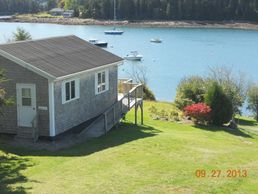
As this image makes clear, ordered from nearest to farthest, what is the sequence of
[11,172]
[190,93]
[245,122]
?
[11,172] → [190,93] → [245,122]

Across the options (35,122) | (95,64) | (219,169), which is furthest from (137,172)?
(95,64)

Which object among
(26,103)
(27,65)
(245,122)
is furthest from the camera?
(245,122)

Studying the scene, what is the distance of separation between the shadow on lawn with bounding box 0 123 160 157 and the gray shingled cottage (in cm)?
142

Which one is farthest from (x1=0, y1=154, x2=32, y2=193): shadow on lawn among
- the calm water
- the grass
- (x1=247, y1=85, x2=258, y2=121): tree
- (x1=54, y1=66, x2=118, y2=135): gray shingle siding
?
the calm water

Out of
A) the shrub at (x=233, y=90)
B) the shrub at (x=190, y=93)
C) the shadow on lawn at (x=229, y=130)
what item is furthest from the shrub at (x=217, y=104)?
the shrub at (x=233, y=90)

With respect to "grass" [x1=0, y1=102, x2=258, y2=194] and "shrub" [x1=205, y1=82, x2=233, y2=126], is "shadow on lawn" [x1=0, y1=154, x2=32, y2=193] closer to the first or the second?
"grass" [x1=0, y1=102, x2=258, y2=194]

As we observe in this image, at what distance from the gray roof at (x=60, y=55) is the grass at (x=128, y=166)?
3438 mm

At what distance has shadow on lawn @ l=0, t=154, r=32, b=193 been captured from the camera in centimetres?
1310

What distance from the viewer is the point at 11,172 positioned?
1550 centimetres

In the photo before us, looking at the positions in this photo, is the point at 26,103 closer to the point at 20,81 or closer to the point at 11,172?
the point at 20,81

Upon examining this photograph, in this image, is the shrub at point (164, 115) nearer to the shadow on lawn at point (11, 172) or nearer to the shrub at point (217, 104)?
the shrub at point (217, 104)

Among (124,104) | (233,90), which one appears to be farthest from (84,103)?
(233,90)

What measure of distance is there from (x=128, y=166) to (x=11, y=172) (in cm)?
363

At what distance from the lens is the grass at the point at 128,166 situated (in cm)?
1298
